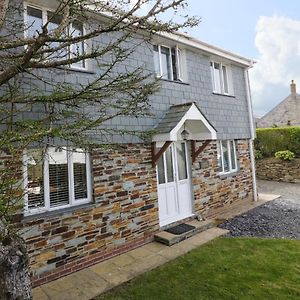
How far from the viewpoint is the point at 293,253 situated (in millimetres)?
6512

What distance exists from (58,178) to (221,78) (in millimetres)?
8886

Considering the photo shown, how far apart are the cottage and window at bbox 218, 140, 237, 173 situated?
48mm

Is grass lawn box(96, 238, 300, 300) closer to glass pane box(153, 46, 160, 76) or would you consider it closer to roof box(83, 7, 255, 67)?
glass pane box(153, 46, 160, 76)

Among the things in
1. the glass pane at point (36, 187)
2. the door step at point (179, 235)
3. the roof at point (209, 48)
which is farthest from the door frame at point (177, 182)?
the glass pane at point (36, 187)

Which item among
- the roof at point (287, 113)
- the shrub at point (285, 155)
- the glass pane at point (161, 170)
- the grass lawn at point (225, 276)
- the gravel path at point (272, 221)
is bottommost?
the grass lawn at point (225, 276)

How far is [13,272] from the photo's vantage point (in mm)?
2465

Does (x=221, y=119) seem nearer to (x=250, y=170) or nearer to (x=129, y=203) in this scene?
(x=250, y=170)

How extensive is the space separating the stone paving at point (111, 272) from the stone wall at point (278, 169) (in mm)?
12835

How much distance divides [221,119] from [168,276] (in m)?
7.30

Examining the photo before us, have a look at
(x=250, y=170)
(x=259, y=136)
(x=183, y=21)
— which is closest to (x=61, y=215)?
(x=183, y=21)

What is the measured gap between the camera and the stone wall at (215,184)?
384 inches

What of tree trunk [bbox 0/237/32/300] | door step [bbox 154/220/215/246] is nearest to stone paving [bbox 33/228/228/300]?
door step [bbox 154/220/215/246]

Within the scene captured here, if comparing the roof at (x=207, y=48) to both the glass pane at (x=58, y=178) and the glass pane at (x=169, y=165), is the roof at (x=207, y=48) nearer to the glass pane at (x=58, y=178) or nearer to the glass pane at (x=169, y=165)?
the glass pane at (x=169, y=165)

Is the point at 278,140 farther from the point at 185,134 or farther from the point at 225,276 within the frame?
the point at 225,276
